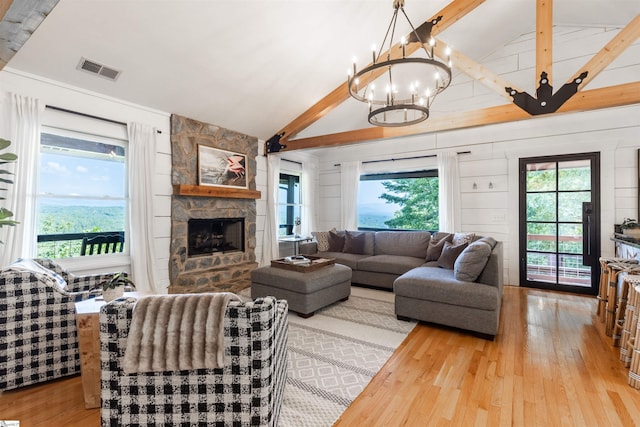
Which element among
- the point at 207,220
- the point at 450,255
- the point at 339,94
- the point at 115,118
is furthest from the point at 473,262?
the point at 115,118

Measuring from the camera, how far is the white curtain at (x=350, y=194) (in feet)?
20.5

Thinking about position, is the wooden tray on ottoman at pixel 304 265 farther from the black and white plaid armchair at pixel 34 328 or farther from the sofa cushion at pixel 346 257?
the black and white plaid armchair at pixel 34 328

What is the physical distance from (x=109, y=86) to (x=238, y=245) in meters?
2.75

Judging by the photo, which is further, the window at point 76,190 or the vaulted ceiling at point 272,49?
the window at point 76,190

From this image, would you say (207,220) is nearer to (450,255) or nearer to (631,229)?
(450,255)

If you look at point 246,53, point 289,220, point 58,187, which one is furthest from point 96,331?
point 289,220

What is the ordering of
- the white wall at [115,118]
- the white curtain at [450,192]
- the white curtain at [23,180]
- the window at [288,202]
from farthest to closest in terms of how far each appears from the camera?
the window at [288,202] → the white curtain at [450,192] → the white wall at [115,118] → the white curtain at [23,180]

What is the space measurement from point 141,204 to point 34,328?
1.79 meters

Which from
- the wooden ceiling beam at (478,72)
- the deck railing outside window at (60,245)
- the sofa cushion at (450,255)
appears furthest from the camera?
the sofa cushion at (450,255)

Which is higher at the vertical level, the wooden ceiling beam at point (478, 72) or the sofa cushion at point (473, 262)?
the wooden ceiling beam at point (478, 72)

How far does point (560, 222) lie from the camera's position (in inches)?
177

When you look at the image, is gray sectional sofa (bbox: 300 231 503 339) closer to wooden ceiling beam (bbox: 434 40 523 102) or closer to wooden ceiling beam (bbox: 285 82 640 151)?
wooden ceiling beam (bbox: 285 82 640 151)

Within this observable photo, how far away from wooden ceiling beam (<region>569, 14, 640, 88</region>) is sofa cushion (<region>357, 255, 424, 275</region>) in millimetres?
2815

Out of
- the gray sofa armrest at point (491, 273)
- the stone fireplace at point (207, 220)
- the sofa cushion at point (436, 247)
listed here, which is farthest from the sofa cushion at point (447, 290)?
the stone fireplace at point (207, 220)
